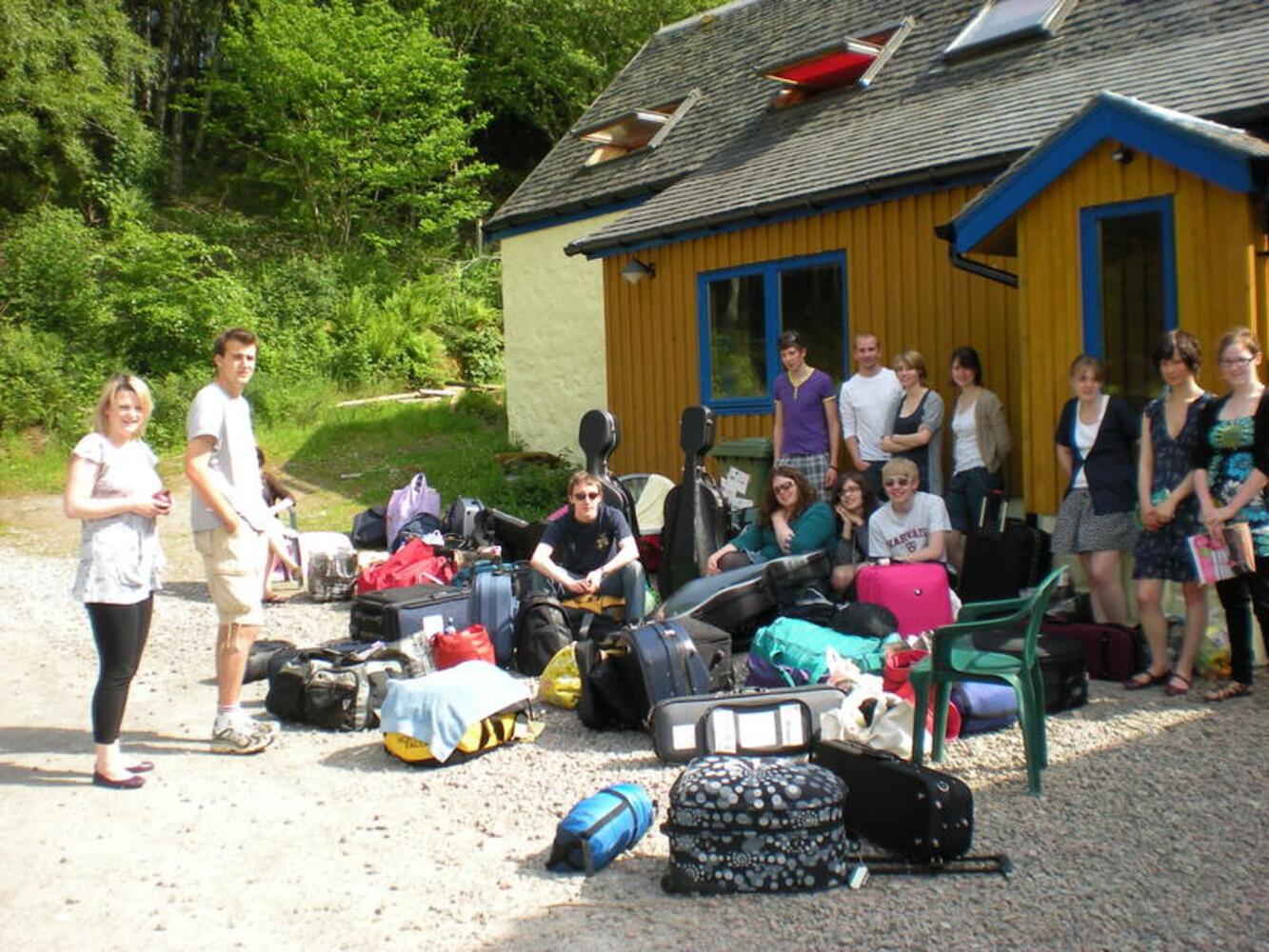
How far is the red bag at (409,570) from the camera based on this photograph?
899cm

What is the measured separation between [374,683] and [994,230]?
4822 mm

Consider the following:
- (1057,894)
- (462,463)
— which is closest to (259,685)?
(1057,894)

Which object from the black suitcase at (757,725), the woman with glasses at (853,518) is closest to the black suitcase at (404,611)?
the woman with glasses at (853,518)

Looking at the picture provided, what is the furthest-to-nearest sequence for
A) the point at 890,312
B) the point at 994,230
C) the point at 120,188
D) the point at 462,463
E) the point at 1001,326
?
1. the point at 120,188
2. the point at 462,463
3. the point at 890,312
4. the point at 1001,326
5. the point at 994,230

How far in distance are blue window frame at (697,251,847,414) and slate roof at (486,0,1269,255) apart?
62cm

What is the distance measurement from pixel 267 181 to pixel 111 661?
23.9 metres

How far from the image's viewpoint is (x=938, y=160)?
928 cm

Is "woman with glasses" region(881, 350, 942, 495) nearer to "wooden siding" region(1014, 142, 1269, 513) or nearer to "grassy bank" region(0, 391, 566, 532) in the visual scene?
"wooden siding" region(1014, 142, 1269, 513)

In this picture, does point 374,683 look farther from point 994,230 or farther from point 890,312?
point 890,312

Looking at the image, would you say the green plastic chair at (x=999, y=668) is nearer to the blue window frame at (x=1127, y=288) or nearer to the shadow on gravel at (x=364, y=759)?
the shadow on gravel at (x=364, y=759)

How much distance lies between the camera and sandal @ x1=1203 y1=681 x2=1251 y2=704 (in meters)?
5.84

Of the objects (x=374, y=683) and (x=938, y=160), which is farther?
(x=938, y=160)

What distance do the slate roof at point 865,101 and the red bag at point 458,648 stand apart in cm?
514

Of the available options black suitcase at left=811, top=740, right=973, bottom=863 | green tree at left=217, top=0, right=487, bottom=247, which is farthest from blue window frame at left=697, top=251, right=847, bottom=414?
green tree at left=217, top=0, right=487, bottom=247
